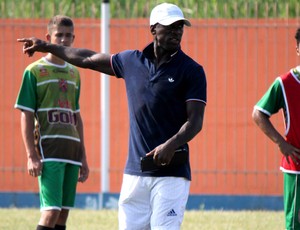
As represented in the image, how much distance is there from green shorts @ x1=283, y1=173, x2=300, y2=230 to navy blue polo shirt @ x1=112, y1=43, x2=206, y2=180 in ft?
3.14

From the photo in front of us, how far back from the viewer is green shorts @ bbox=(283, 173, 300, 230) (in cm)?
752

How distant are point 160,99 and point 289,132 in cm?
127

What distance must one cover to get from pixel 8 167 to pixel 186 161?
309 inches

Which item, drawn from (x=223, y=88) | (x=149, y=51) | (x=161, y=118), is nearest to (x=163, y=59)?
(x=149, y=51)

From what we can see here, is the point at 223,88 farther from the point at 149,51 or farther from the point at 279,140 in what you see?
the point at 149,51

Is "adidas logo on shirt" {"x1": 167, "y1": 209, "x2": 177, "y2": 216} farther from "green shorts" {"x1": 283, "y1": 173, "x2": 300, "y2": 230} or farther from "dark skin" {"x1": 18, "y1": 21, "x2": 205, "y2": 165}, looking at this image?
"green shorts" {"x1": 283, "y1": 173, "x2": 300, "y2": 230}

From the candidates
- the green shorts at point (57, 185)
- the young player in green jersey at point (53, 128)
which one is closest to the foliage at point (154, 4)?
the young player in green jersey at point (53, 128)

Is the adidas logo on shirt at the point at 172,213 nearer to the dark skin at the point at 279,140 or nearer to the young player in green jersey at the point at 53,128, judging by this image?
the dark skin at the point at 279,140

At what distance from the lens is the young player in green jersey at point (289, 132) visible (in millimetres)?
7523

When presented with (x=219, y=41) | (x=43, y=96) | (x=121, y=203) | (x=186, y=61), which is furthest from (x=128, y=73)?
(x=219, y=41)

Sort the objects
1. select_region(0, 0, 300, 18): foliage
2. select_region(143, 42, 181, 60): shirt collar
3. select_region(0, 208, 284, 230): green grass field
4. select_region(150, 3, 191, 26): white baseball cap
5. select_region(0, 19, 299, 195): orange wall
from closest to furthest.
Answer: select_region(150, 3, 191, 26): white baseball cap < select_region(143, 42, 181, 60): shirt collar < select_region(0, 208, 284, 230): green grass field < select_region(0, 19, 299, 195): orange wall < select_region(0, 0, 300, 18): foliage

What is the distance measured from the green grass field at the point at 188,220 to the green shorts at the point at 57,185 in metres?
2.35

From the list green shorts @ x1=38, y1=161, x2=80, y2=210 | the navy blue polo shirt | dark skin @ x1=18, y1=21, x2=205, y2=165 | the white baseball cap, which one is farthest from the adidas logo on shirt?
green shorts @ x1=38, y1=161, x2=80, y2=210

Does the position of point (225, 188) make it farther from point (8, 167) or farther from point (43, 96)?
point (43, 96)
